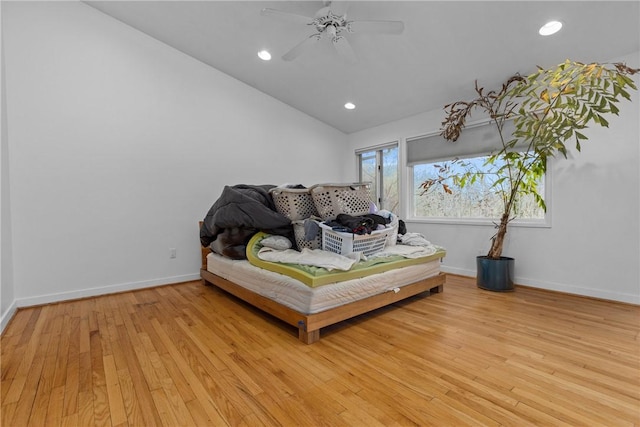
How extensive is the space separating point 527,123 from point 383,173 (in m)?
2.28

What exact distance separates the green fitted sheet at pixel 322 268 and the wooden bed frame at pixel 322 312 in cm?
20

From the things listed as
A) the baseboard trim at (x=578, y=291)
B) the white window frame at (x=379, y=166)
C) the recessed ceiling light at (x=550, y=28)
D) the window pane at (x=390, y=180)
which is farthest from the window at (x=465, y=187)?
the recessed ceiling light at (x=550, y=28)

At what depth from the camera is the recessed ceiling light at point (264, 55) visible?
3283 mm

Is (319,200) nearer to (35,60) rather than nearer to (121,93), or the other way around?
(121,93)

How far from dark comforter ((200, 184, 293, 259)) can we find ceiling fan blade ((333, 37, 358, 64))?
1.45 m

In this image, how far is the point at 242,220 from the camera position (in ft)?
8.61

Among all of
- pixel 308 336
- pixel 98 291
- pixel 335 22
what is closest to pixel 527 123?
pixel 335 22

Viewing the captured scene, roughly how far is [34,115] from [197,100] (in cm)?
154

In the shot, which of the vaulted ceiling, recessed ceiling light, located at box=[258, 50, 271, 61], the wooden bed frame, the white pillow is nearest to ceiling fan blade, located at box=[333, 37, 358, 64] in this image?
the vaulted ceiling

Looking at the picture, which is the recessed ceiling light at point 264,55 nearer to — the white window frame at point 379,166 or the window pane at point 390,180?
A: the white window frame at point 379,166

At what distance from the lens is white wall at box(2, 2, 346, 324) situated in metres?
2.67

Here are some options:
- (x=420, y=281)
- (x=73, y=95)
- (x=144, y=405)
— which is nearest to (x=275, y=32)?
(x=73, y=95)

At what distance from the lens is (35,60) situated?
2.71 meters

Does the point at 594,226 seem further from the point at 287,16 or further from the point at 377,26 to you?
the point at 287,16
